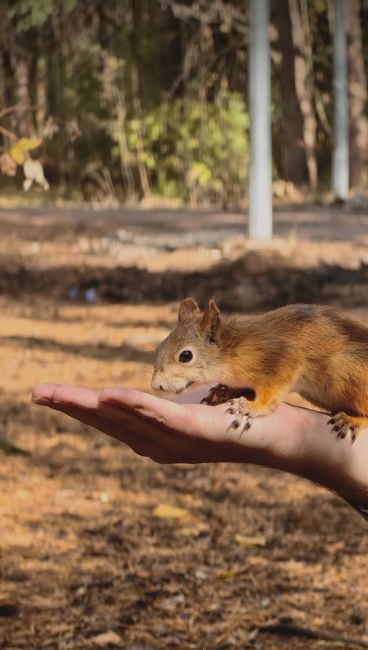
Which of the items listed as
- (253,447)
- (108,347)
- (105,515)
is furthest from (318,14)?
(253,447)

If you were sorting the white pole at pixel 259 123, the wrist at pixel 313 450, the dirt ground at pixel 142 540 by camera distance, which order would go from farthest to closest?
the white pole at pixel 259 123 → the dirt ground at pixel 142 540 → the wrist at pixel 313 450

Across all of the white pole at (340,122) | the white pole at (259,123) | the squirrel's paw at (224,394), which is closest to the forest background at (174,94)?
the white pole at (340,122)

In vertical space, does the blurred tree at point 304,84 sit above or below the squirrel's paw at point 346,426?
above

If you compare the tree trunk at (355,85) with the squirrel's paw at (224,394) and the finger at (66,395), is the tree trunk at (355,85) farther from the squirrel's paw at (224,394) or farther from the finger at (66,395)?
the finger at (66,395)

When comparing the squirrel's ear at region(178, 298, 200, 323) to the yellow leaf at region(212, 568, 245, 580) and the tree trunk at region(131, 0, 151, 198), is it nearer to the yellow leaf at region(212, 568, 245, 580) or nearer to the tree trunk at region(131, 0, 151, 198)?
the yellow leaf at region(212, 568, 245, 580)

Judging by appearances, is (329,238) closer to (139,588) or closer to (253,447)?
(139,588)

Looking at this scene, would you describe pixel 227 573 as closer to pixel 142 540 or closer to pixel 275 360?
pixel 142 540
